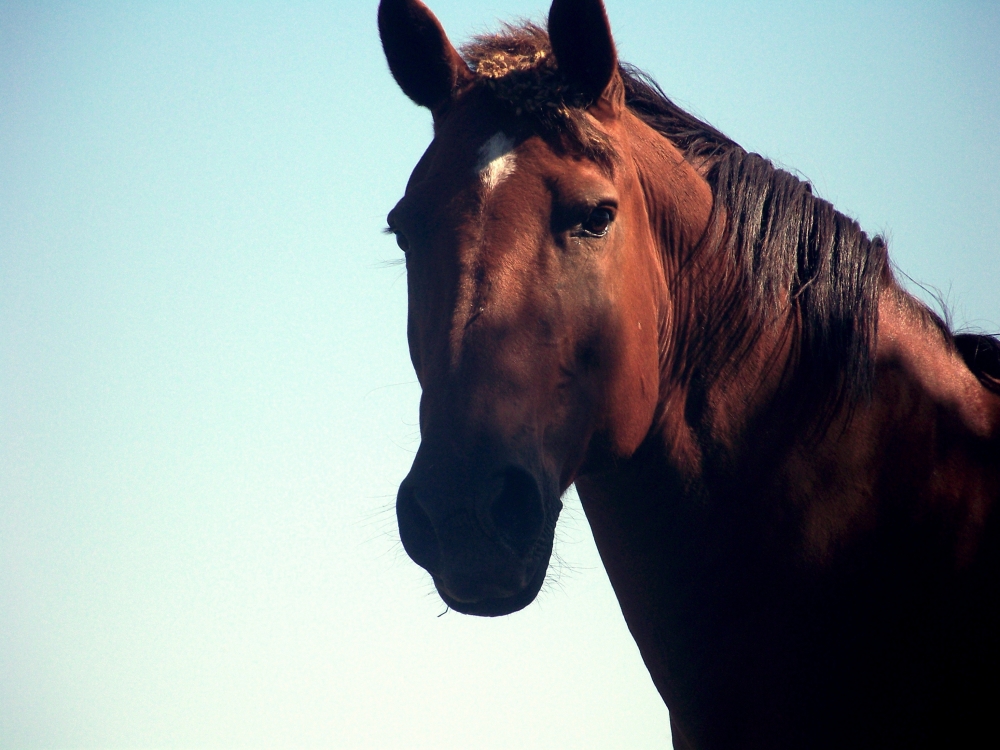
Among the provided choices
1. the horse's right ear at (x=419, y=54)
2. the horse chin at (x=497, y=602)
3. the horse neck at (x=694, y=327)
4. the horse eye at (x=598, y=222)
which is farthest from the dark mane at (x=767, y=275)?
the horse chin at (x=497, y=602)

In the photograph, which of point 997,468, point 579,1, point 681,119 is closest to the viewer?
point 997,468

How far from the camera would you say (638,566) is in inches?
134

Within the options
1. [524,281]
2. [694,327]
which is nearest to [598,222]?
[524,281]

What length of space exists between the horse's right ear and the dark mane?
5.0 inches

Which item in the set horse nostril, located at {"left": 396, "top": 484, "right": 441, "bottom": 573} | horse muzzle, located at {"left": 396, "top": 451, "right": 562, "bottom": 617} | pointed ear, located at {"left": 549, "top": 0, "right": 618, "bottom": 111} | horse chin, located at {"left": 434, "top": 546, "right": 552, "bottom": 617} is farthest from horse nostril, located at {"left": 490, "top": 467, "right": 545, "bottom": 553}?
pointed ear, located at {"left": 549, "top": 0, "right": 618, "bottom": 111}

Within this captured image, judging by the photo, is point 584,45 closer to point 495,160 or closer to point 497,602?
point 495,160

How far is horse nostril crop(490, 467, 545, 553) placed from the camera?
285 centimetres

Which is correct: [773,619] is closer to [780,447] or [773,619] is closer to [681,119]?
[780,447]

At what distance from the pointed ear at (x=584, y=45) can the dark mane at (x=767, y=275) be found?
0.07 m

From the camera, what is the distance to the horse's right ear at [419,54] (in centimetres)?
378

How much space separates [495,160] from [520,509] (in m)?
1.25

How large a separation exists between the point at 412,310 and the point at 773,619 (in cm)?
166

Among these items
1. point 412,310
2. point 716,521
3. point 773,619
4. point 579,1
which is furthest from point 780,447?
point 579,1

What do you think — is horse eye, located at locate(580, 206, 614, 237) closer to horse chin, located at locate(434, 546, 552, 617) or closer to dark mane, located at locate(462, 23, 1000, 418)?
dark mane, located at locate(462, 23, 1000, 418)
